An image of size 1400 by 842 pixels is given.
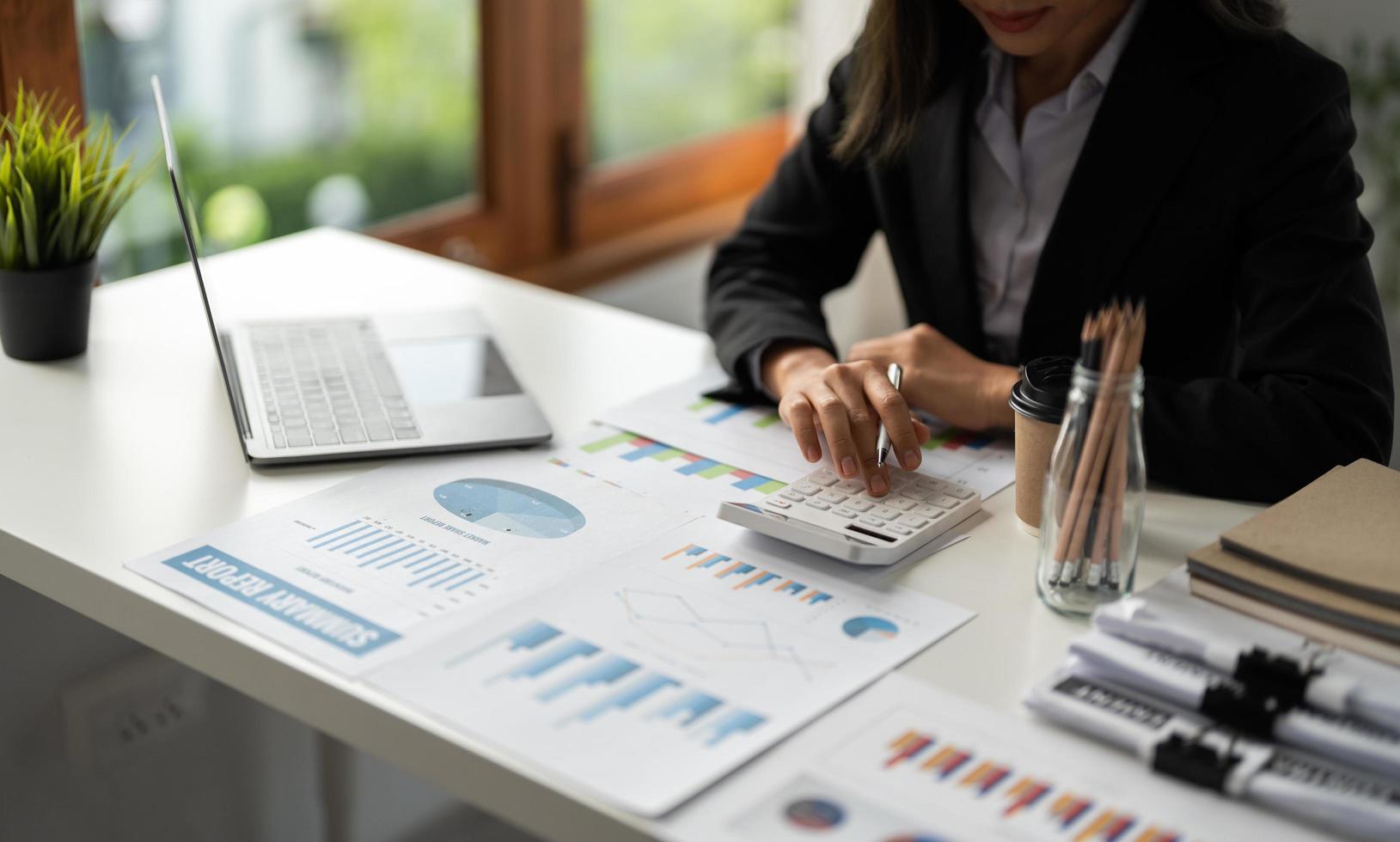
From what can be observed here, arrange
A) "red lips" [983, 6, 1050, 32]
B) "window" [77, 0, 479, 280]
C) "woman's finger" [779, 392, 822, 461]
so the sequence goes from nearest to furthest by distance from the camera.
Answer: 1. "woman's finger" [779, 392, 822, 461]
2. "red lips" [983, 6, 1050, 32]
3. "window" [77, 0, 479, 280]

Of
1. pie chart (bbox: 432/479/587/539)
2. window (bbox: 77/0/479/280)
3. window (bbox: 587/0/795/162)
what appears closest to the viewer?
pie chart (bbox: 432/479/587/539)

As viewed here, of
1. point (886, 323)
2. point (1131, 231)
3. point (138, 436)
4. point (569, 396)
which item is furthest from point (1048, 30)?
point (886, 323)

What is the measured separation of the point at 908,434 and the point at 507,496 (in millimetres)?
328

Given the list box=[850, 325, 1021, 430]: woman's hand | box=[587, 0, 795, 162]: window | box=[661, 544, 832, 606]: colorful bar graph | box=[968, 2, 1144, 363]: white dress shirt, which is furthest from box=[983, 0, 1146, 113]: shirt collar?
box=[587, 0, 795, 162]: window

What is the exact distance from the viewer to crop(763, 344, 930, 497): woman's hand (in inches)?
46.4

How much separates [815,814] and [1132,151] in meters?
0.85

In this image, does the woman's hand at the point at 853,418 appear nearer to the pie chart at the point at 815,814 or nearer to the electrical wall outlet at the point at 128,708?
the pie chart at the point at 815,814

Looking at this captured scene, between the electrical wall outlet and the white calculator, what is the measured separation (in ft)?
2.78

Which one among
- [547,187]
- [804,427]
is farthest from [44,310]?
[547,187]

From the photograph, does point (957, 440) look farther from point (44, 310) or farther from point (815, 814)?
point (44, 310)

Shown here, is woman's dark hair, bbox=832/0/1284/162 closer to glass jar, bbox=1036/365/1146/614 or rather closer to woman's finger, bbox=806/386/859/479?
woman's finger, bbox=806/386/859/479

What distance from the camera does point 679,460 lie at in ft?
4.12

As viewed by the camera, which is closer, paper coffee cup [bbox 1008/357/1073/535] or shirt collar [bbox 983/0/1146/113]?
paper coffee cup [bbox 1008/357/1073/535]

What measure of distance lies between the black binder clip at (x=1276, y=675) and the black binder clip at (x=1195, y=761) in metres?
0.05
